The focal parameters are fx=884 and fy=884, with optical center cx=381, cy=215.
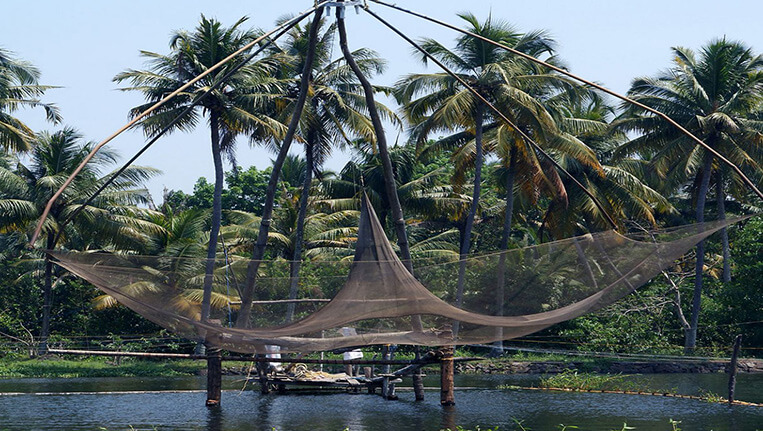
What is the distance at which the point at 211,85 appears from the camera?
2422cm

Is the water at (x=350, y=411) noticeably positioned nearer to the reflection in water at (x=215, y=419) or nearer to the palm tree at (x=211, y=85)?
the reflection in water at (x=215, y=419)

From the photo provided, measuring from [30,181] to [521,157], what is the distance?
14.7 meters

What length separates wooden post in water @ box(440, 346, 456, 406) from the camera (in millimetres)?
14258

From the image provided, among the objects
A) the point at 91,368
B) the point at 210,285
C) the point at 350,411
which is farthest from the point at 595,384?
the point at 91,368

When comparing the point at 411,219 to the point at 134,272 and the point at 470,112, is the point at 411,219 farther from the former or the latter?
the point at 134,272

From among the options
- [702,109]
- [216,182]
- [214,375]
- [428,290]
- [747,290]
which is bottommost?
[214,375]

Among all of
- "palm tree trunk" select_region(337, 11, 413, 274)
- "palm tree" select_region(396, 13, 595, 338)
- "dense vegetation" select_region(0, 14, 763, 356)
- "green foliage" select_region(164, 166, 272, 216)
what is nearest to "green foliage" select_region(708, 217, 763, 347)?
"dense vegetation" select_region(0, 14, 763, 356)

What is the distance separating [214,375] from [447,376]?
156 inches

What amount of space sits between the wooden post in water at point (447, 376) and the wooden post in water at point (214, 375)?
3.66m

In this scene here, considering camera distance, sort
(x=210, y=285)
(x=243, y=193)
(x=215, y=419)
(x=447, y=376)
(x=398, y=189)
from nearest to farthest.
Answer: (x=210, y=285) < (x=215, y=419) < (x=447, y=376) < (x=398, y=189) < (x=243, y=193)

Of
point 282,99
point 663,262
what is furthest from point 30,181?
point 663,262

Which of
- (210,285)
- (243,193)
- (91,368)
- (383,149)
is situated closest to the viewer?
(210,285)

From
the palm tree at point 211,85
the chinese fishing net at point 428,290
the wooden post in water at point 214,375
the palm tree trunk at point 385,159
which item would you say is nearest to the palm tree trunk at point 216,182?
the palm tree at point 211,85

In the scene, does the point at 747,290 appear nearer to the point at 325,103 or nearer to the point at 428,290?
the point at 325,103
